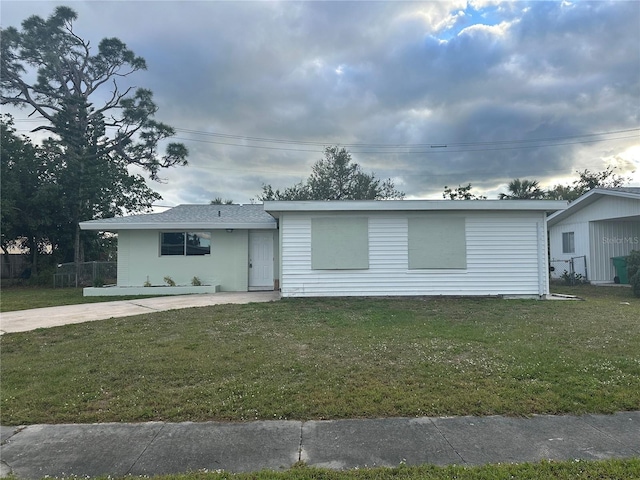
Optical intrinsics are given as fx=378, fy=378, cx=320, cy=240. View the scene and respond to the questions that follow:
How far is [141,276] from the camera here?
13523mm

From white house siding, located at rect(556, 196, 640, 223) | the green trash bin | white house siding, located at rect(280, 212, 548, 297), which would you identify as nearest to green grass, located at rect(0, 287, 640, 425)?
white house siding, located at rect(280, 212, 548, 297)

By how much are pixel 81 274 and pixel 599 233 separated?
77.8 ft

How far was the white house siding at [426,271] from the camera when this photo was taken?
35.7 feet

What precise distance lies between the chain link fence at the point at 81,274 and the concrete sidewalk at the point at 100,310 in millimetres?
7033

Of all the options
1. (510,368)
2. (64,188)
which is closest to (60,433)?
(510,368)

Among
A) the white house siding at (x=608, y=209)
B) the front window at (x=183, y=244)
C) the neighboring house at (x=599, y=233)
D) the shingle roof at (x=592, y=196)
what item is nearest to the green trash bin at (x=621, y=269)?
the neighboring house at (x=599, y=233)

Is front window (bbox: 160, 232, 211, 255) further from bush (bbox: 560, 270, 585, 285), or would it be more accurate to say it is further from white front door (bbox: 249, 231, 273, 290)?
bush (bbox: 560, 270, 585, 285)

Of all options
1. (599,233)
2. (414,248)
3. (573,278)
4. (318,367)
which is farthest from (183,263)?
(599,233)

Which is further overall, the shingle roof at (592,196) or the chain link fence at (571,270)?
the chain link fence at (571,270)

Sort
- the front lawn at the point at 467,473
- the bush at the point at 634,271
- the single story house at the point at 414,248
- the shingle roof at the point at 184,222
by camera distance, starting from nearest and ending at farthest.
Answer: the front lawn at the point at 467,473 → the single story house at the point at 414,248 → the bush at the point at 634,271 → the shingle roof at the point at 184,222

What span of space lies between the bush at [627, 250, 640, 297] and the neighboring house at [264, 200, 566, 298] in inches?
138

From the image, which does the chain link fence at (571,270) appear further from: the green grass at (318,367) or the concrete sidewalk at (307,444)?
the concrete sidewalk at (307,444)

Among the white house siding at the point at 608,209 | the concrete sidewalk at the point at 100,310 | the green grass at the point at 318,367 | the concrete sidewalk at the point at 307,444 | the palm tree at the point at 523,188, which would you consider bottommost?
the concrete sidewalk at the point at 307,444

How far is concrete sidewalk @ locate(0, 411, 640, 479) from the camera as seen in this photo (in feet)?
9.23
